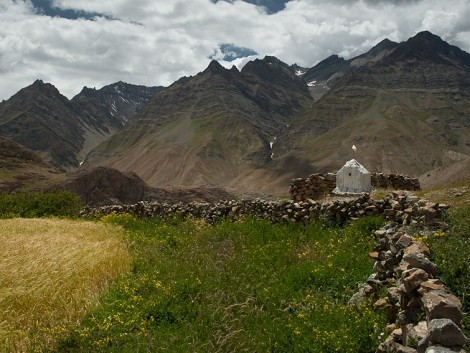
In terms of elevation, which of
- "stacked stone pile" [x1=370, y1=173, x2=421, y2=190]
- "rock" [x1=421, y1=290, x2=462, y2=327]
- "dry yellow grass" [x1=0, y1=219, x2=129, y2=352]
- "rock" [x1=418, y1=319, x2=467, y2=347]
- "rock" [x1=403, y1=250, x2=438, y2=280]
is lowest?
"dry yellow grass" [x1=0, y1=219, x2=129, y2=352]

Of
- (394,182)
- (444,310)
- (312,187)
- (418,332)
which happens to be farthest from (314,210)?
(394,182)

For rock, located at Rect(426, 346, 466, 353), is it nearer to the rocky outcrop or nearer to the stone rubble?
the stone rubble

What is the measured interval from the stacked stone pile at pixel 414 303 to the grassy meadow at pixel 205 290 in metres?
0.35

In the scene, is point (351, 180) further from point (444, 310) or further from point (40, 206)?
point (444, 310)

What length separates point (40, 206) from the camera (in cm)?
2350

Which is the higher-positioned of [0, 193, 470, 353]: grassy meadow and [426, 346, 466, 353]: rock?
[426, 346, 466, 353]: rock

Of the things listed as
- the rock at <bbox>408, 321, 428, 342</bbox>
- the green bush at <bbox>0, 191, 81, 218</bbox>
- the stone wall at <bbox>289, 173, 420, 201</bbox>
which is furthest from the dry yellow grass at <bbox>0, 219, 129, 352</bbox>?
the stone wall at <bbox>289, 173, 420, 201</bbox>

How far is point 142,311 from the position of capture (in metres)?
8.37

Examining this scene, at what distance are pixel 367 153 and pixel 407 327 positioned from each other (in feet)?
616

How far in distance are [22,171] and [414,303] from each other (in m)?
115

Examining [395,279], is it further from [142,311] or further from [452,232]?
[142,311]

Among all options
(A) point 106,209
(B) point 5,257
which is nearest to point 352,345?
(B) point 5,257

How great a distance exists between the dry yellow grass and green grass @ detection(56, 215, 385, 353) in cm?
41

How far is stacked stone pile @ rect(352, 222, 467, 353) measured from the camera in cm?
484
